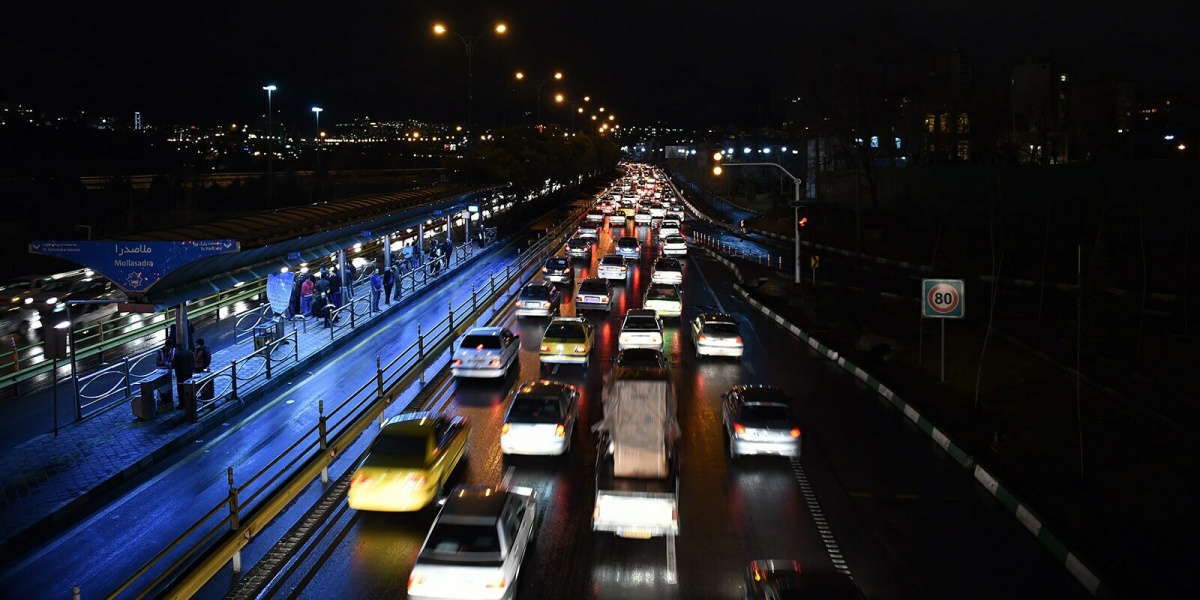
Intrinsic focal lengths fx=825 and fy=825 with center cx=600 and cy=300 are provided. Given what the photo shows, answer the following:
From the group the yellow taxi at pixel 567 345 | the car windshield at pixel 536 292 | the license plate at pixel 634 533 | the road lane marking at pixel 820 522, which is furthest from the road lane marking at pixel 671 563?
the car windshield at pixel 536 292

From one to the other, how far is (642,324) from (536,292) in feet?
22.8

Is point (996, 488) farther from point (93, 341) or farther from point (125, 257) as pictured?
point (93, 341)

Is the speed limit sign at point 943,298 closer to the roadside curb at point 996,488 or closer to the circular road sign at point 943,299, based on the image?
the circular road sign at point 943,299

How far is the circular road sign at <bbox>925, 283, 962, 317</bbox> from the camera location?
19.7 m

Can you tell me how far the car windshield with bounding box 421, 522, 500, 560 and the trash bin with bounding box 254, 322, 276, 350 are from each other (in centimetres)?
1300

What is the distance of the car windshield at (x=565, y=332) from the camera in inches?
893

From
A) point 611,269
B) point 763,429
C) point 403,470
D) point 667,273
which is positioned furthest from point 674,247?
point 403,470

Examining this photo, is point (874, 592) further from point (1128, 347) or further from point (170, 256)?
point (1128, 347)

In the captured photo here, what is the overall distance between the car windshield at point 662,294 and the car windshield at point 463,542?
2163 centimetres

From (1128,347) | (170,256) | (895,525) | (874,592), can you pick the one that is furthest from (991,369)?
(170,256)

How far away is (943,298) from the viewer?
65.1ft

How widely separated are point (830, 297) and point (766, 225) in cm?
3803

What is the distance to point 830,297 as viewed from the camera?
3331 cm

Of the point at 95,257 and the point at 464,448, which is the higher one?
the point at 95,257
